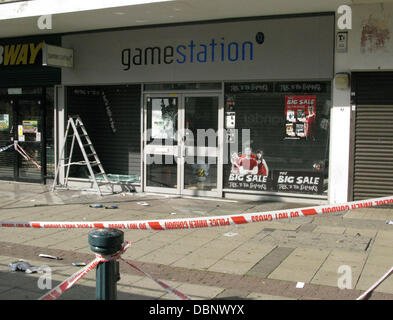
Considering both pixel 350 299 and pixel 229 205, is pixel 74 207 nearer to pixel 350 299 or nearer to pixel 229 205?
pixel 229 205

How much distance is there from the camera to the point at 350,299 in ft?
16.4

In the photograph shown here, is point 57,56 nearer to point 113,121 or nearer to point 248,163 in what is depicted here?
point 113,121

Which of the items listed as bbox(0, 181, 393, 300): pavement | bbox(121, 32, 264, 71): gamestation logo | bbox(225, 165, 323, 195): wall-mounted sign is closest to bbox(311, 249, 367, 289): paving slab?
bbox(0, 181, 393, 300): pavement

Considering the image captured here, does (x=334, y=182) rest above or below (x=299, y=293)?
above

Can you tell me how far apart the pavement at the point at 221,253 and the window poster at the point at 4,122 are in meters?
3.90

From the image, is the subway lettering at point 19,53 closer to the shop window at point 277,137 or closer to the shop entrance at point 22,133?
the shop entrance at point 22,133

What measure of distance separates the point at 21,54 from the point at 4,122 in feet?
6.36

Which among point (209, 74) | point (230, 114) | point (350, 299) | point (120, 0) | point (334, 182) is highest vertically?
point (120, 0)

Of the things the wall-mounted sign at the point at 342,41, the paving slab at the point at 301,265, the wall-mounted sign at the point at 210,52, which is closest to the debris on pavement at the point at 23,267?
the paving slab at the point at 301,265

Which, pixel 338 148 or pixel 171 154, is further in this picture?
pixel 171 154

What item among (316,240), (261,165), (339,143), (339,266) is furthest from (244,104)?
(339,266)

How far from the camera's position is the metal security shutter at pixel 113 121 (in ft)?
39.6

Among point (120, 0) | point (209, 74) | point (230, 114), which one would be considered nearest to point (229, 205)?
point (230, 114)

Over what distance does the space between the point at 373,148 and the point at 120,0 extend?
5602mm
